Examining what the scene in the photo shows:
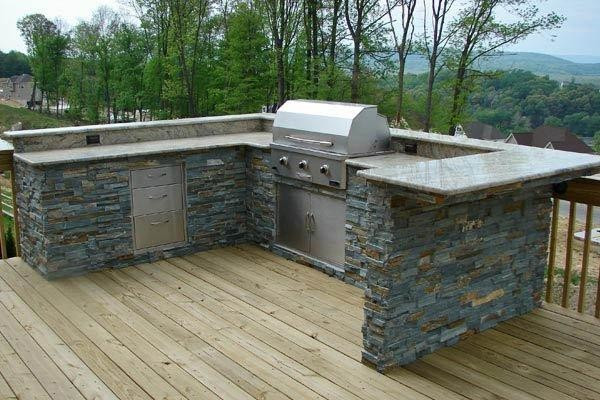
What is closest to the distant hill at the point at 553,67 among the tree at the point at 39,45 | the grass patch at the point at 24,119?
the grass patch at the point at 24,119

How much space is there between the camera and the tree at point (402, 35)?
14.9 metres

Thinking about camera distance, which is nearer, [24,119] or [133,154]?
[133,154]

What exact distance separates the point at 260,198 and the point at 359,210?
4.26 feet

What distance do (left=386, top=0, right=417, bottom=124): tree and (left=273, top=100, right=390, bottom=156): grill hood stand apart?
1017 cm

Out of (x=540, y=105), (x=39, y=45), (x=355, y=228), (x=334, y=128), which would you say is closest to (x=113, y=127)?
(x=334, y=128)

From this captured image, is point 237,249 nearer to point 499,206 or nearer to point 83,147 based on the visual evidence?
point 83,147

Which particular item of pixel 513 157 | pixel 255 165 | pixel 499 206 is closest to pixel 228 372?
pixel 499 206

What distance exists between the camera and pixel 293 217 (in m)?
5.25

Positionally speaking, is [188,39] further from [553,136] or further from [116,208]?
[116,208]

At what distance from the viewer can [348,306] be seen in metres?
4.36

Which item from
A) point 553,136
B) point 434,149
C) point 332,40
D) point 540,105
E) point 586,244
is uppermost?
point 332,40

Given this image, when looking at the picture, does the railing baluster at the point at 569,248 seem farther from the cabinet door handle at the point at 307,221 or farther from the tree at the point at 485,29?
the tree at the point at 485,29

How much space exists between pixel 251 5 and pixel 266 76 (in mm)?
2307

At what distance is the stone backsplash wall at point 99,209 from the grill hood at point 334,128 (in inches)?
29.1
